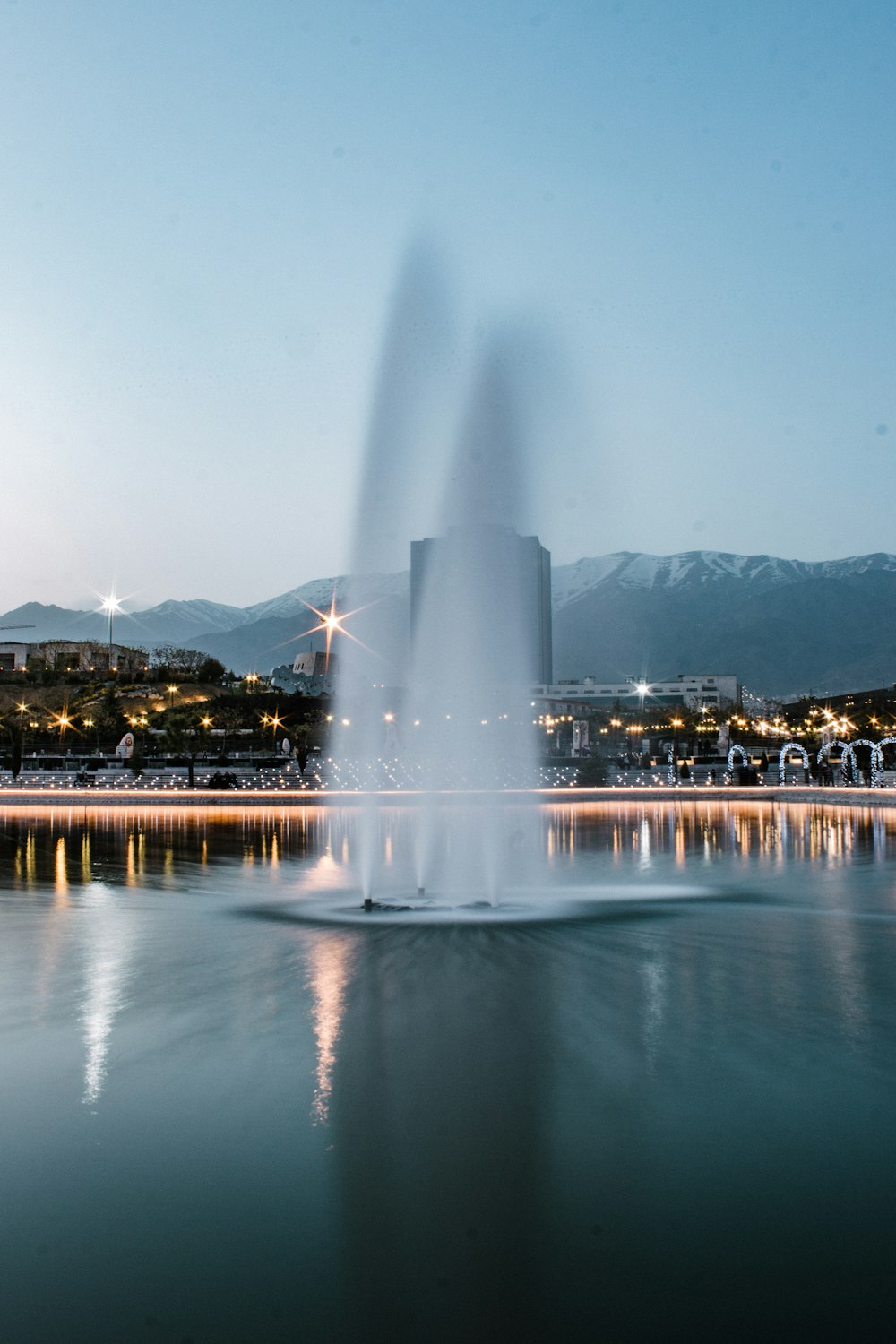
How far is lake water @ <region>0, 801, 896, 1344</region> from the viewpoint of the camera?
197 inches

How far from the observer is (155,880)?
785 inches

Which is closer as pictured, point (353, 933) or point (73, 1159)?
point (73, 1159)

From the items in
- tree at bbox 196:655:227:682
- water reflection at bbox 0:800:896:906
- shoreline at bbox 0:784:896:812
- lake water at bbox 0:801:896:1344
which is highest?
tree at bbox 196:655:227:682

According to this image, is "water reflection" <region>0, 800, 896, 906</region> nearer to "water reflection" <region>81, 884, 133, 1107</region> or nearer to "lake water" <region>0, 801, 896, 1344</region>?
"water reflection" <region>81, 884, 133, 1107</region>

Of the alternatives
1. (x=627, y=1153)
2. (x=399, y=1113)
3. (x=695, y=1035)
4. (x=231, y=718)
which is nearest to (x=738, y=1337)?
(x=627, y=1153)

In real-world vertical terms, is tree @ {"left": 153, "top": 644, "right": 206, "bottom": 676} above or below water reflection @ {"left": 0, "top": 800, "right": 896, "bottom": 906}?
above

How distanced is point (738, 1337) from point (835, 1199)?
1.57 meters

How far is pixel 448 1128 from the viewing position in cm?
698

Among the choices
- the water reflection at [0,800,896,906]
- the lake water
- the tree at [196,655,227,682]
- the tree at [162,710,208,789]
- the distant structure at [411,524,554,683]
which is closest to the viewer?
the lake water

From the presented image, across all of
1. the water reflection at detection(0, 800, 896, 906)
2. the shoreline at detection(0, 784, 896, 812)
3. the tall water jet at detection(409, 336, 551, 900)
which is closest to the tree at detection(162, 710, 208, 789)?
the shoreline at detection(0, 784, 896, 812)

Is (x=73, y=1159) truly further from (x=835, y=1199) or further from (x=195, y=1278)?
(x=835, y=1199)

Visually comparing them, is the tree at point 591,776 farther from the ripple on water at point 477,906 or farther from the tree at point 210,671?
the tree at point 210,671

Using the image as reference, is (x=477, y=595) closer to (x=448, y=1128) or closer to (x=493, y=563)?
(x=493, y=563)

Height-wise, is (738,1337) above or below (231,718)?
below
